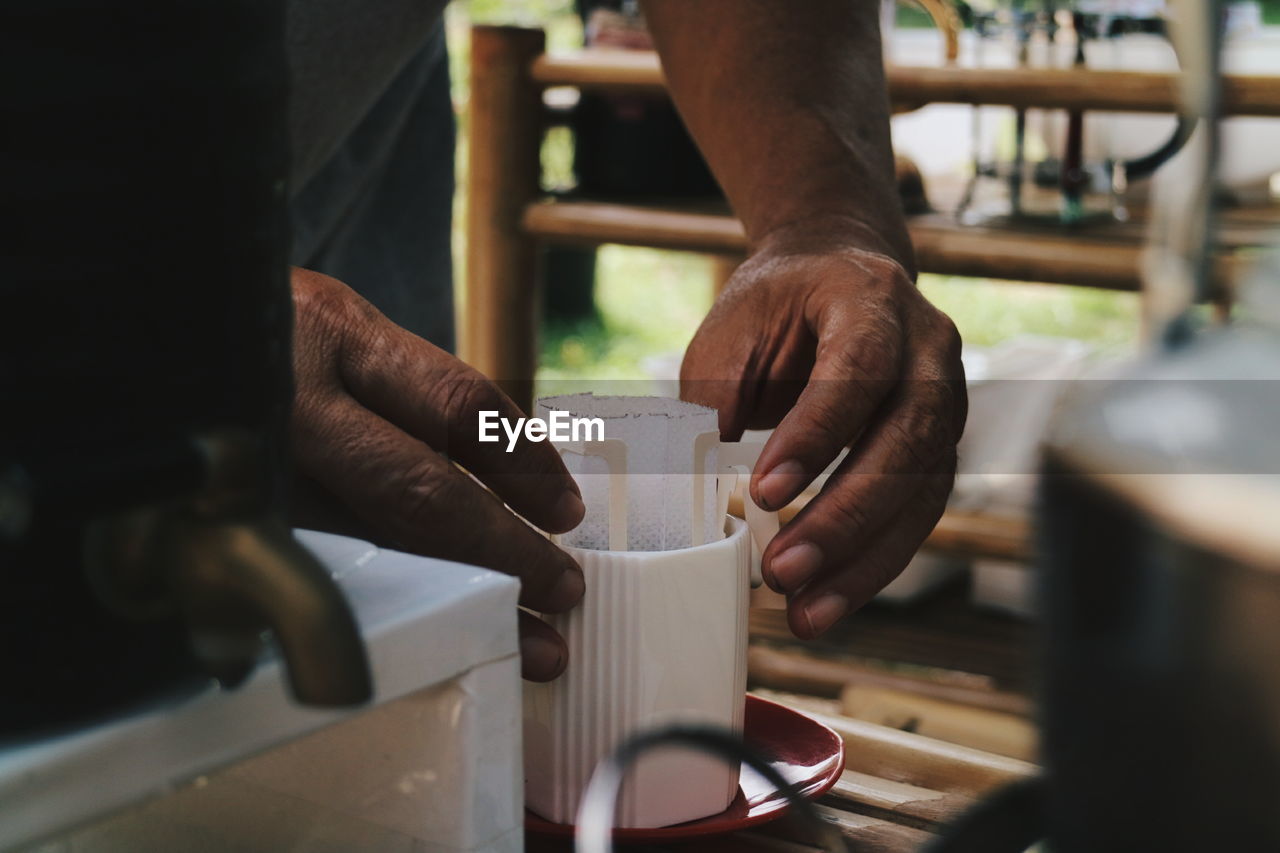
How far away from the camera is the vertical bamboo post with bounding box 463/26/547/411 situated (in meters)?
2.05

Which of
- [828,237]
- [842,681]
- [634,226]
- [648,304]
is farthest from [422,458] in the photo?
[648,304]

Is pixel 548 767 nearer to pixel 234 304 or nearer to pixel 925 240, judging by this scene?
pixel 234 304

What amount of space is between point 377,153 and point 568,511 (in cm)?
88

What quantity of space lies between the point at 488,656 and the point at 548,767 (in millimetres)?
134

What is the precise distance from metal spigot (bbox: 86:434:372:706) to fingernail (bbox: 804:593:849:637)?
397 millimetres

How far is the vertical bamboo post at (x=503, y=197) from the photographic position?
6.72ft

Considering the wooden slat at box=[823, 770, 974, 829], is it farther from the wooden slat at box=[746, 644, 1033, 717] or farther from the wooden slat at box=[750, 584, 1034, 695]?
the wooden slat at box=[750, 584, 1034, 695]

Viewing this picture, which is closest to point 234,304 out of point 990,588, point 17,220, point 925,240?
point 17,220

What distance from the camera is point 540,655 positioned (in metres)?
0.58

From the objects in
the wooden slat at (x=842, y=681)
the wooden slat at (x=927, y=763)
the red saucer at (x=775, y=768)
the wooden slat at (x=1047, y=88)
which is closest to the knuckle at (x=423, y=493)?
the red saucer at (x=775, y=768)

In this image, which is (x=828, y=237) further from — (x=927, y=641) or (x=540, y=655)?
(x=927, y=641)

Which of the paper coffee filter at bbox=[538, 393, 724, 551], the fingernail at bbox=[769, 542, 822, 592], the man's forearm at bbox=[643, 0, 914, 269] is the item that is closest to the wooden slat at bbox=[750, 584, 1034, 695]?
the man's forearm at bbox=[643, 0, 914, 269]

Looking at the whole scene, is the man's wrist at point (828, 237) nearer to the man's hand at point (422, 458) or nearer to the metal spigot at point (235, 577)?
the man's hand at point (422, 458)

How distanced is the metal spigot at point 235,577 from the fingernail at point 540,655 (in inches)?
8.9
